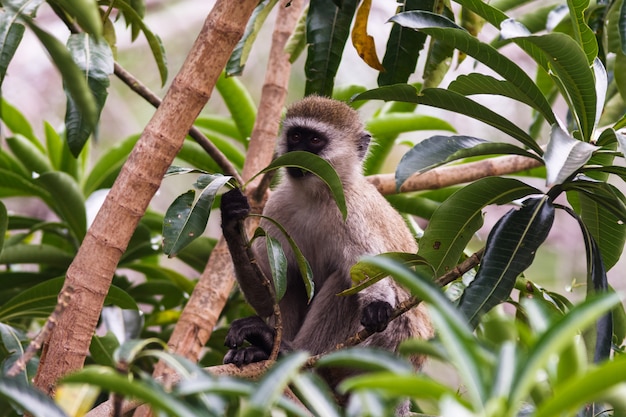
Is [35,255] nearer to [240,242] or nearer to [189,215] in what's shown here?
[240,242]

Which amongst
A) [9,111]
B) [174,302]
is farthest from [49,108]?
[174,302]

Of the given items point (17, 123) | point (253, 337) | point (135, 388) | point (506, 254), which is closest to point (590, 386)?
point (135, 388)

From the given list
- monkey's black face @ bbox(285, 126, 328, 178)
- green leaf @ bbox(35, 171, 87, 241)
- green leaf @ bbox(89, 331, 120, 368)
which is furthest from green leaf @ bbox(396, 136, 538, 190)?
green leaf @ bbox(35, 171, 87, 241)

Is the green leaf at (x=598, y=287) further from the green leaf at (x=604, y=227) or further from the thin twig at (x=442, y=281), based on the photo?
the thin twig at (x=442, y=281)

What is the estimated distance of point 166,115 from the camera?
2.54 m

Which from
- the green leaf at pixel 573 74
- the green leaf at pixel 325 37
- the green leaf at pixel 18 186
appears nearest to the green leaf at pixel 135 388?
the green leaf at pixel 573 74

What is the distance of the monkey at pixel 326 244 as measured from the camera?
3391 millimetres

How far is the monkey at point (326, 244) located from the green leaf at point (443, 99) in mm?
1051

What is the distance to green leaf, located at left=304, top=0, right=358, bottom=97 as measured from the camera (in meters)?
2.97

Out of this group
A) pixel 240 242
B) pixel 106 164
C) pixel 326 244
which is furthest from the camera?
pixel 106 164

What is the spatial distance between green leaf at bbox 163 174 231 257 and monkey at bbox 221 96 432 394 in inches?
29.7

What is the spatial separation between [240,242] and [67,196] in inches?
48.0

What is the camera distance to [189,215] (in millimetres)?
2438

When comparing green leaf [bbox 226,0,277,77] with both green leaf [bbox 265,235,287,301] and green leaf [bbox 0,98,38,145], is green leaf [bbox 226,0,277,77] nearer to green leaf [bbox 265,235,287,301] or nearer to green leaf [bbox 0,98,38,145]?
green leaf [bbox 265,235,287,301]
